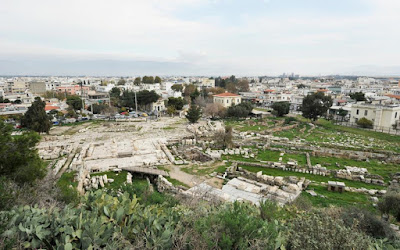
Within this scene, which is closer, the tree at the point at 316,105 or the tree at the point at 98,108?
the tree at the point at 316,105

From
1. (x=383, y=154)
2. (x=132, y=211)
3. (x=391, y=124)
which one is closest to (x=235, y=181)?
(x=132, y=211)

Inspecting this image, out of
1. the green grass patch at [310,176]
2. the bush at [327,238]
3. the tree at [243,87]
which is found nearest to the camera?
the bush at [327,238]

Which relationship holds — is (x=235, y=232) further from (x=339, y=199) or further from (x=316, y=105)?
(x=316, y=105)

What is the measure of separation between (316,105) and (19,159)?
3332 cm

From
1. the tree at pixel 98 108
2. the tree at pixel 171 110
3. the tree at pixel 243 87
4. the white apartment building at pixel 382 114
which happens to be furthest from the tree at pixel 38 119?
the tree at pixel 243 87

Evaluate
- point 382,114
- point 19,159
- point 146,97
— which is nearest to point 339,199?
point 19,159

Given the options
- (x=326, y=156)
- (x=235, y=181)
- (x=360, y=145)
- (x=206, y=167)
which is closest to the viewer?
(x=235, y=181)

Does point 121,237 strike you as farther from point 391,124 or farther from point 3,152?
point 391,124

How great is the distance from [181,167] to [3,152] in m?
9.54

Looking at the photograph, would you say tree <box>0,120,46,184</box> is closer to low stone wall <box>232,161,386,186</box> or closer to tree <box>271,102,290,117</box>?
low stone wall <box>232,161,386,186</box>

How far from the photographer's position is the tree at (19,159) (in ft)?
27.3

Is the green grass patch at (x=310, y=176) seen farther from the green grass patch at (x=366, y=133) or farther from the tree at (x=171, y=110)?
the tree at (x=171, y=110)

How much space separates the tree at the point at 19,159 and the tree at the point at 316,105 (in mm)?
32612

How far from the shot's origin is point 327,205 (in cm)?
1027
